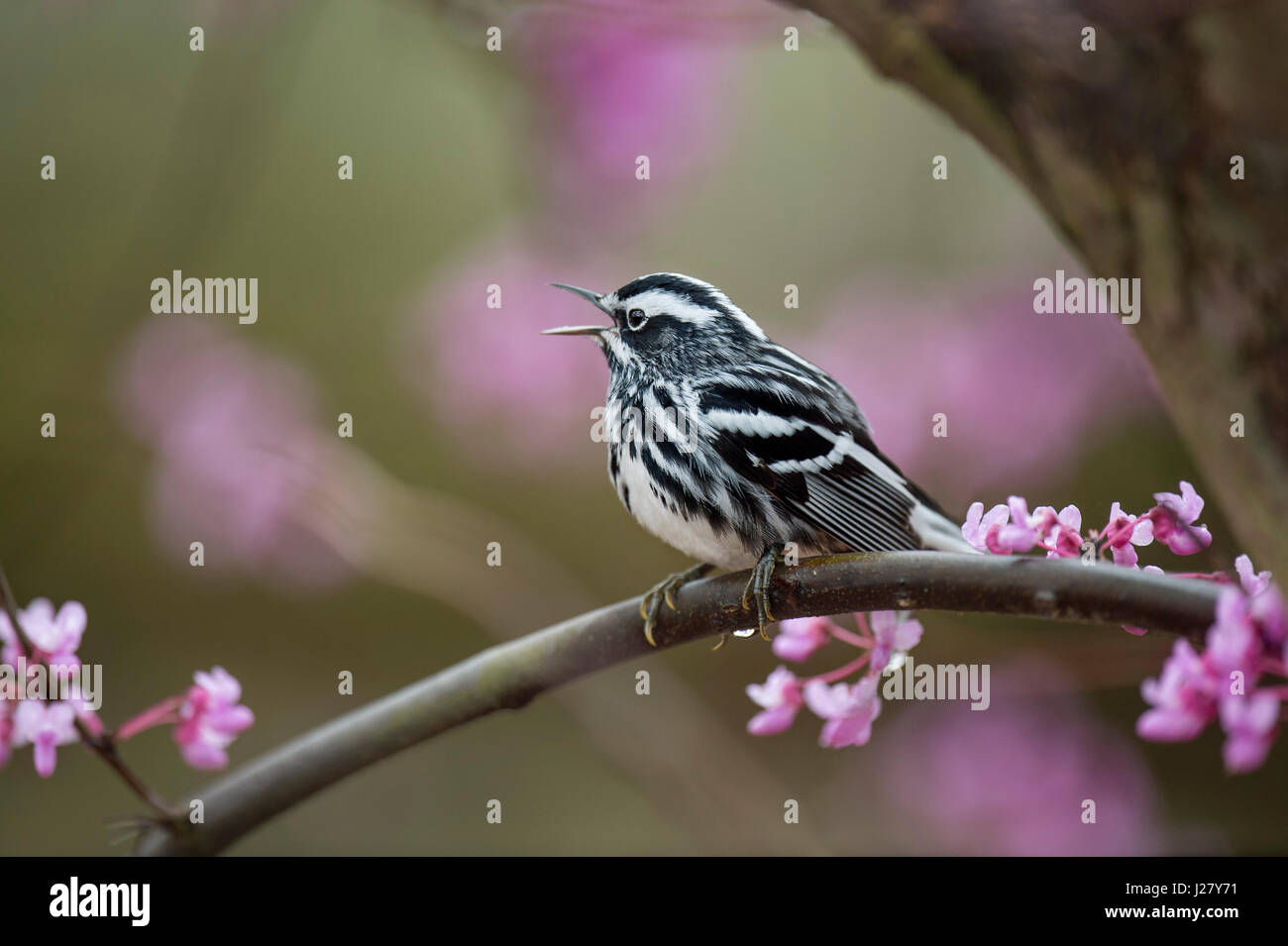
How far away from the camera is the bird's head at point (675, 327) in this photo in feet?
3.59

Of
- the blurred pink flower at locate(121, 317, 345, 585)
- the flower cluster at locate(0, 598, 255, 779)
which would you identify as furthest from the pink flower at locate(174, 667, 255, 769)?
the blurred pink flower at locate(121, 317, 345, 585)

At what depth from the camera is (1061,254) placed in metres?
1.81

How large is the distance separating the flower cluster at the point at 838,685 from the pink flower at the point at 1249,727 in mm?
223

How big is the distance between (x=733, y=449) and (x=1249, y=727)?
53 centimetres

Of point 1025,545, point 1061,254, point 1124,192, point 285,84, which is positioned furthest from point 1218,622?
point 285,84

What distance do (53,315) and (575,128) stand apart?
42.1 inches

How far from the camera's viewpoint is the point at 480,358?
2.00 metres

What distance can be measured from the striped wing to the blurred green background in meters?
0.57

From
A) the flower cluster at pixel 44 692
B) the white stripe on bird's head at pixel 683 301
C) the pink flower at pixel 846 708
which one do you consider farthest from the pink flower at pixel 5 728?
the white stripe on bird's head at pixel 683 301

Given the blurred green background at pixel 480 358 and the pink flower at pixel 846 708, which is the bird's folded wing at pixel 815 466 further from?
the blurred green background at pixel 480 358

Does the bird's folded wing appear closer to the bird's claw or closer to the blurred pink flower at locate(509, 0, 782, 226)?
the bird's claw

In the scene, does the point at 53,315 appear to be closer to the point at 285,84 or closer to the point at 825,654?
the point at 285,84

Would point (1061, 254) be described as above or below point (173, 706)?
above

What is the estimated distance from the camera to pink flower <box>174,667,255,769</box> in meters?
0.80
